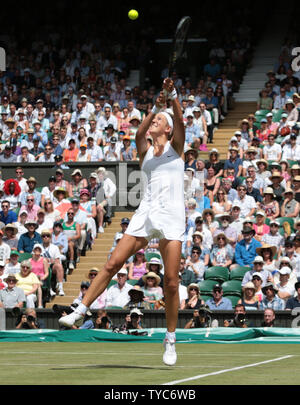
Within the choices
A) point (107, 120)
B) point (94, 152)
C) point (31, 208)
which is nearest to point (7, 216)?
point (31, 208)

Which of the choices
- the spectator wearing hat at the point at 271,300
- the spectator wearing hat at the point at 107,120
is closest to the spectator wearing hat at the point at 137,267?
the spectator wearing hat at the point at 271,300

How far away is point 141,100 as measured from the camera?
987 inches

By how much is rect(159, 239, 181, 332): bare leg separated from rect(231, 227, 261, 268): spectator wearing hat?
343 inches

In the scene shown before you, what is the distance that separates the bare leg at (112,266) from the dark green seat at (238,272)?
8.50m

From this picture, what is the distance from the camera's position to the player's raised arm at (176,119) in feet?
25.9

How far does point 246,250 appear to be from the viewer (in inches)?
658

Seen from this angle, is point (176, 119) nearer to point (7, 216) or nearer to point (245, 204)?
point (245, 204)

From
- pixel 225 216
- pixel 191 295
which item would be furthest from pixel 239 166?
pixel 191 295

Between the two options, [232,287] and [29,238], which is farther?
[29,238]

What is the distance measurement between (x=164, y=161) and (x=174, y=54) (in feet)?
5.29

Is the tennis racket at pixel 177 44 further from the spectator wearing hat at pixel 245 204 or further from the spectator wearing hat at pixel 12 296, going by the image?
the spectator wearing hat at pixel 245 204

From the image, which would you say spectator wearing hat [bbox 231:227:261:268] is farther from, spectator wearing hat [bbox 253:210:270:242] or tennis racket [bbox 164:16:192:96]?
tennis racket [bbox 164:16:192:96]

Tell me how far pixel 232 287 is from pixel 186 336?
310 cm

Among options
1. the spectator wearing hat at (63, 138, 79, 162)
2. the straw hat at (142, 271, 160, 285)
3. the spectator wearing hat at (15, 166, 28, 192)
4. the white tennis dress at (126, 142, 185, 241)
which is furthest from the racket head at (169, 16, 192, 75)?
the spectator wearing hat at (63, 138, 79, 162)
